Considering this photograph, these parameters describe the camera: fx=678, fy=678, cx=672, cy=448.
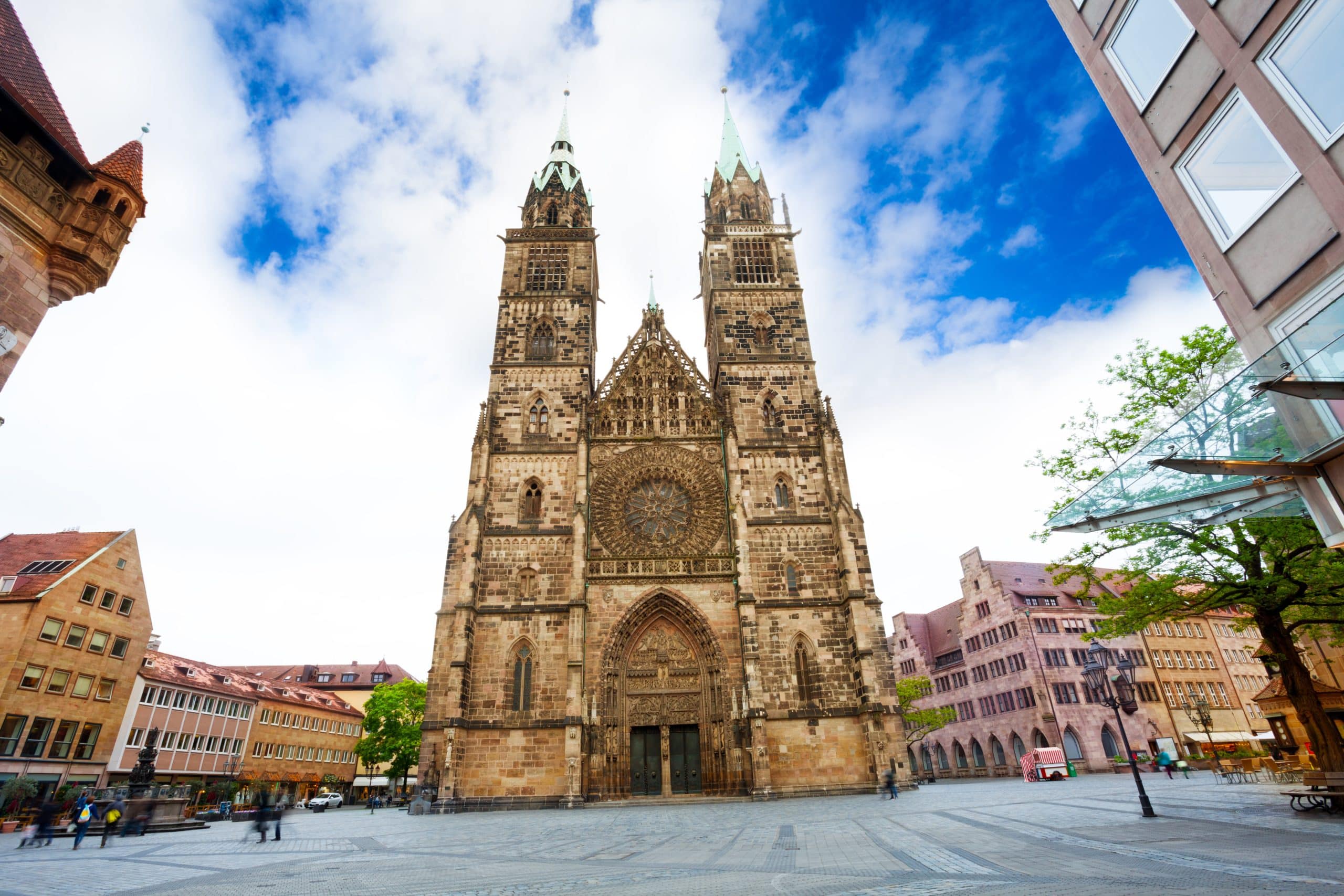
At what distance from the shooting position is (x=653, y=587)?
88.0ft

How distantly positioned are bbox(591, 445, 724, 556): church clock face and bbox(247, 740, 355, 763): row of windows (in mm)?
29994

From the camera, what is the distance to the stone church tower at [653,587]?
24.5m

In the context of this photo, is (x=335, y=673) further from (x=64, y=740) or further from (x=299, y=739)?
(x=64, y=740)

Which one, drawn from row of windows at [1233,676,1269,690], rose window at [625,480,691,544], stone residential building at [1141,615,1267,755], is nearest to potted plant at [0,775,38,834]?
rose window at [625,480,691,544]

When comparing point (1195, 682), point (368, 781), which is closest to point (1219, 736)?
point (1195, 682)

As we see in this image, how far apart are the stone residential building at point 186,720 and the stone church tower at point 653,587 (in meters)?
17.6

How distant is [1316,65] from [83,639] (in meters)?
41.9

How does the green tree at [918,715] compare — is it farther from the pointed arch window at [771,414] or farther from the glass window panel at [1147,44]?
the glass window panel at [1147,44]

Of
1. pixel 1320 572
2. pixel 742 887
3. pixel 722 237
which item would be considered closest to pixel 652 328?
pixel 722 237

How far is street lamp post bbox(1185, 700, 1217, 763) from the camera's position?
37.2m

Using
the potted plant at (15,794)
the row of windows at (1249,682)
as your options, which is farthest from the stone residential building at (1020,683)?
the potted plant at (15,794)

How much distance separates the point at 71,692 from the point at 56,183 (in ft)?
97.4

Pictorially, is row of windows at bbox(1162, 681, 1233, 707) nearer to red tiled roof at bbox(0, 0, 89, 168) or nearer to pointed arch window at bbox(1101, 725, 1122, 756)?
pointed arch window at bbox(1101, 725, 1122, 756)

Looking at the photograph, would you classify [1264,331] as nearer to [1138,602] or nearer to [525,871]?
[1138,602]
